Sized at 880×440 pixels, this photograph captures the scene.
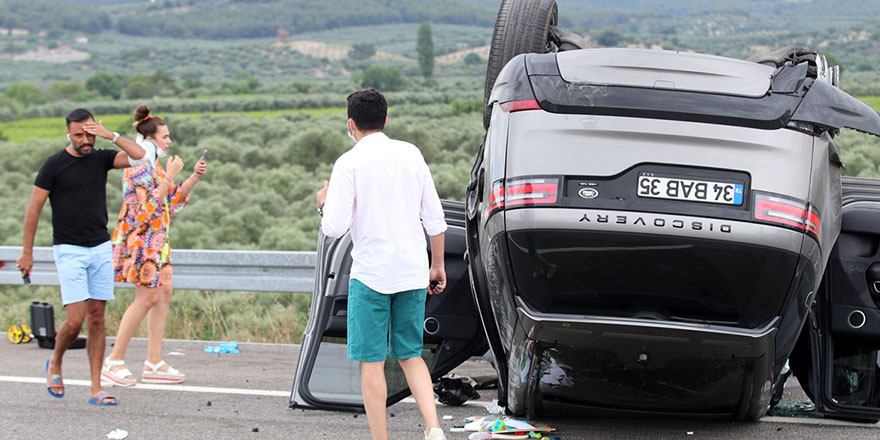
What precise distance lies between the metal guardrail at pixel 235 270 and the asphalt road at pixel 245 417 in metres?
1.09

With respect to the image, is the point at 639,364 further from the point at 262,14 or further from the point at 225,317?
the point at 262,14

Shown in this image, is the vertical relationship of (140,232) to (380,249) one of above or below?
below

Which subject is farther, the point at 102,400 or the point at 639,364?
the point at 102,400

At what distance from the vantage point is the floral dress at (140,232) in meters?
6.63

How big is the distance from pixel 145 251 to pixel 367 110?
273 cm

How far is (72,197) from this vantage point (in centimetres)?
623

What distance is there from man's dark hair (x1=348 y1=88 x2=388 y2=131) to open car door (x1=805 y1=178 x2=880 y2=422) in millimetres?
2320

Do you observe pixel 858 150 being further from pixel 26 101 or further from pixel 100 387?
pixel 26 101

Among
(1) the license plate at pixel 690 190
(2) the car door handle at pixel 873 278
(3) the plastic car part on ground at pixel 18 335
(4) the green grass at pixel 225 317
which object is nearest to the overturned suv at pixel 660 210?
(1) the license plate at pixel 690 190

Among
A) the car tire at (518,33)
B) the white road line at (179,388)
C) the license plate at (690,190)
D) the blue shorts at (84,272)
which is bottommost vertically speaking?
the white road line at (179,388)

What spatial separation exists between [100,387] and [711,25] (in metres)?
66.0

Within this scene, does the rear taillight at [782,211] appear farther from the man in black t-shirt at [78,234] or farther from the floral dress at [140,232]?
the floral dress at [140,232]

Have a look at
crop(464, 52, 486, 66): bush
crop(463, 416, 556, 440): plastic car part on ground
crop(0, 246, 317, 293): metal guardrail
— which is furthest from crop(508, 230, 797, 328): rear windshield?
crop(464, 52, 486, 66): bush

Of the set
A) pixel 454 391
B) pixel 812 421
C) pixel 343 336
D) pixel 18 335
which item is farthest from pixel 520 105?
pixel 18 335
